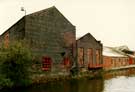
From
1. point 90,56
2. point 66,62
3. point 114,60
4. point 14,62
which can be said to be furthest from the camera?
point 114,60

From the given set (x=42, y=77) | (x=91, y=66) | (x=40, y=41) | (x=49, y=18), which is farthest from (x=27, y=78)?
(x=91, y=66)

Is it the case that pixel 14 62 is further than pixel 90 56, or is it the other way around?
pixel 90 56

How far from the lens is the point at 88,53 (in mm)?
43344

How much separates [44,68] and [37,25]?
5475 millimetres

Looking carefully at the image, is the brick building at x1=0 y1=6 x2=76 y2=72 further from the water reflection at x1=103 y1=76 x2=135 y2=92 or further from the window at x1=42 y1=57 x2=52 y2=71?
the water reflection at x1=103 y1=76 x2=135 y2=92

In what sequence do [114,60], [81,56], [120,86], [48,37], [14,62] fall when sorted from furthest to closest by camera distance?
[114,60] < [81,56] < [48,37] < [120,86] < [14,62]

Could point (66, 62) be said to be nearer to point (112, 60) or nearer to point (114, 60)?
point (112, 60)

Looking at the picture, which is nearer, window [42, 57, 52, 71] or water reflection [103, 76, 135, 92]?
water reflection [103, 76, 135, 92]

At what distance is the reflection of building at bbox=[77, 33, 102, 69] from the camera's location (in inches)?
1613

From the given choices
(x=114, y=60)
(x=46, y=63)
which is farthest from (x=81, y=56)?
(x=114, y=60)

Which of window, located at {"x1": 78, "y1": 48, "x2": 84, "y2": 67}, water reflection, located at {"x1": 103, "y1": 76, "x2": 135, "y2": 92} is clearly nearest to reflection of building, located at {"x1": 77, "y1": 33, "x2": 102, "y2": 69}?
window, located at {"x1": 78, "y1": 48, "x2": 84, "y2": 67}

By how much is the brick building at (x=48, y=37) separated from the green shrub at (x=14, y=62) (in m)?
3.59

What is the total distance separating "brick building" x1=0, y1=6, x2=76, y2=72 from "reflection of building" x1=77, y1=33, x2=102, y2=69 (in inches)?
80.5

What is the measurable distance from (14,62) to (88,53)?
1923cm
